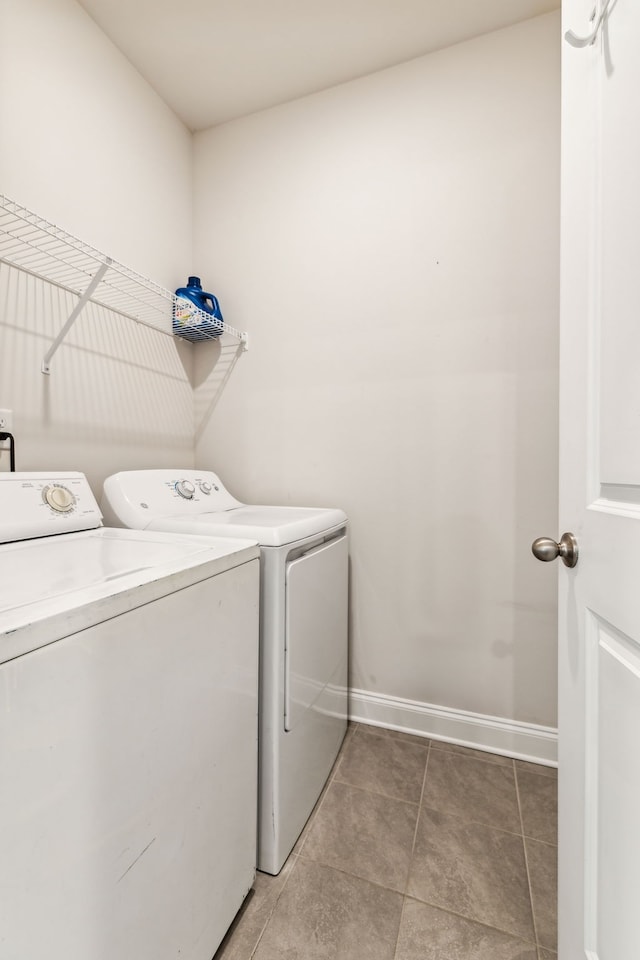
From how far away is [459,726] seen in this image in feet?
5.53

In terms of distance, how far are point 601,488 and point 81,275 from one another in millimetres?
1762

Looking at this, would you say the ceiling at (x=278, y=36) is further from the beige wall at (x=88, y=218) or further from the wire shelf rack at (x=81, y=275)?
the wire shelf rack at (x=81, y=275)

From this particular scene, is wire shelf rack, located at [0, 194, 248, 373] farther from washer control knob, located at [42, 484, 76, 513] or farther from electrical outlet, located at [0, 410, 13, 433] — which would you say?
washer control knob, located at [42, 484, 76, 513]

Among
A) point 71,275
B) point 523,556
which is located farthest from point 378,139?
point 523,556

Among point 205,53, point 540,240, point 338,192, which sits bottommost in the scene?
point 540,240

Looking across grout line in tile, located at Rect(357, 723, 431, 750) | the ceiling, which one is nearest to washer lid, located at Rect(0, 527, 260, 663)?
grout line in tile, located at Rect(357, 723, 431, 750)

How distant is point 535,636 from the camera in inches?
62.5

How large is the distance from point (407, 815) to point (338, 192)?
7.84 ft

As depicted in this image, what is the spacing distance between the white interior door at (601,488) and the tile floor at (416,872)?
0.29 m

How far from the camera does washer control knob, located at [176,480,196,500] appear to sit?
1.63m

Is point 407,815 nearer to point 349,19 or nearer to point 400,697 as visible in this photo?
point 400,697

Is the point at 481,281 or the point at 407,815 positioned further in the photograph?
the point at 481,281

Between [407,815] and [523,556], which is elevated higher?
[523,556]

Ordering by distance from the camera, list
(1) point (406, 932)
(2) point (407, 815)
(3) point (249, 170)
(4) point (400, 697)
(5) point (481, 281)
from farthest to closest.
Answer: (3) point (249, 170) → (4) point (400, 697) → (5) point (481, 281) → (2) point (407, 815) → (1) point (406, 932)
